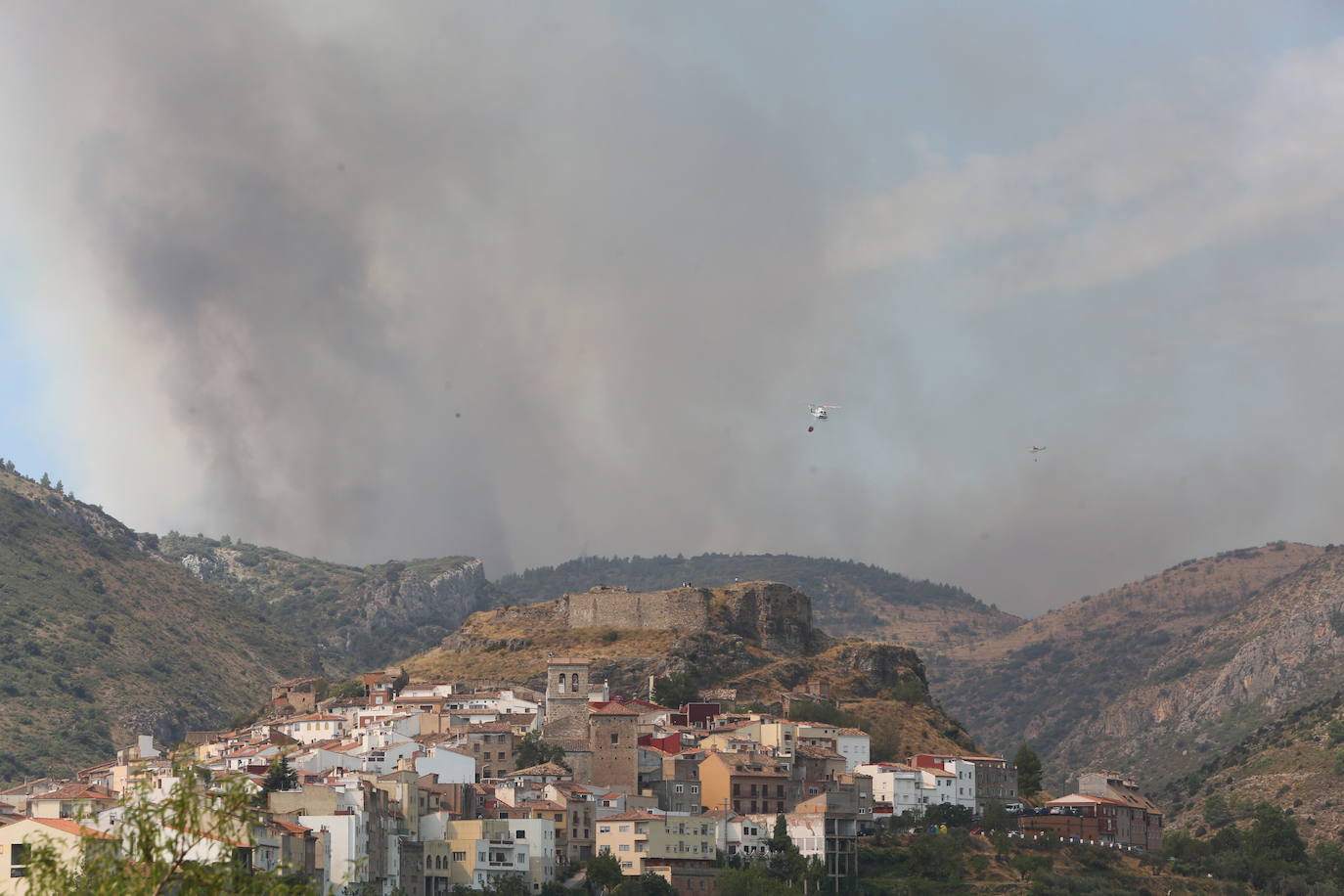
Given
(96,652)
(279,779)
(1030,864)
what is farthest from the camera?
(96,652)

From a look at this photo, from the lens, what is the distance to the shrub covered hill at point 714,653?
432ft

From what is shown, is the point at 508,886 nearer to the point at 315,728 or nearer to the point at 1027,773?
the point at 315,728

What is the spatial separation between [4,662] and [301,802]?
289 feet

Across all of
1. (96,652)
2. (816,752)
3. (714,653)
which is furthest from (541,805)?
(96,652)

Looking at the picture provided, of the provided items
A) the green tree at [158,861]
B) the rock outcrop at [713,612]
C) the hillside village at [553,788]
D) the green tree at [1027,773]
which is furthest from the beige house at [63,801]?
the rock outcrop at [713,612]

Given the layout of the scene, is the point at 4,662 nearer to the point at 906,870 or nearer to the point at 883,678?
the point at 883,678

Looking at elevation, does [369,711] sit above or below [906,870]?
above

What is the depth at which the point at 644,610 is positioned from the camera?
144625 millimetres

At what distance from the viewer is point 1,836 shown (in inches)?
2783

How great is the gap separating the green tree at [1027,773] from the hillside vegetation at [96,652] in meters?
61.4

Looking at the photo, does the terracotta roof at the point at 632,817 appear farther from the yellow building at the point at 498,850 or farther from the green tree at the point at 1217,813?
the green tree at the point at 1217,813

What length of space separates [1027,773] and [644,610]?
31.8m

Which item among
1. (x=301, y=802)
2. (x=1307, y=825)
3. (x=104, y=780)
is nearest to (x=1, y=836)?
(x=301, y=802)

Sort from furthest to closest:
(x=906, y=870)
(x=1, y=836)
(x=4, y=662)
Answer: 1. (x=4, y=662)
2. (x=906, y=870)
3. (x=1, y=836)
